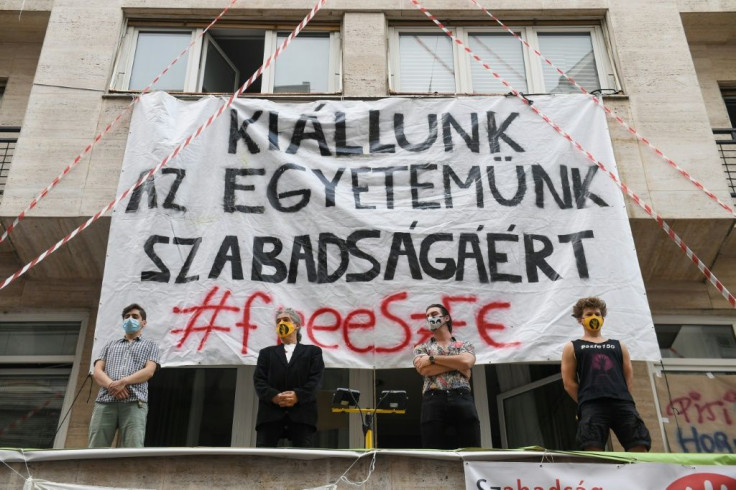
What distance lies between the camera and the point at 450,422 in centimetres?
613

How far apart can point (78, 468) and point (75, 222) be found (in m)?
3.38

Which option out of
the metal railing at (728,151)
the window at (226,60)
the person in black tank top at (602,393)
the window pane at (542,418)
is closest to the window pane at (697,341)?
the window pane at (542,418)

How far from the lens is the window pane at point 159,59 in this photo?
31.1 feet

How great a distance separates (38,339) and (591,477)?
6.57 m

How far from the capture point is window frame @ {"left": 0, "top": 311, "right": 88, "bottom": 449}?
328 inches

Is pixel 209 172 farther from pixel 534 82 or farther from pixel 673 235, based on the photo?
pixel 673 235

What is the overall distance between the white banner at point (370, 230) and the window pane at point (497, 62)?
2.98 ft

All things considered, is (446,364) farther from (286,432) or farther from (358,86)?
(358,86)

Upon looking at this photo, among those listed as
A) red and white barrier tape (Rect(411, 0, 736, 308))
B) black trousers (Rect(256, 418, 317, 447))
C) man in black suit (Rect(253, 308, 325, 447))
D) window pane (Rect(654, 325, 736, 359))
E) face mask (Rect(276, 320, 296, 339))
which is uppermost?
red and white barrier tape (Rect(411, 0, 736, 308))

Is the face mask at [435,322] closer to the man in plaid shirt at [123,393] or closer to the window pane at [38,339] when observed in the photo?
the man in plaid shirt at [123,393]

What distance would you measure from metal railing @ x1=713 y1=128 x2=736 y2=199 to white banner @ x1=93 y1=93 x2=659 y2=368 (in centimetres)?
221

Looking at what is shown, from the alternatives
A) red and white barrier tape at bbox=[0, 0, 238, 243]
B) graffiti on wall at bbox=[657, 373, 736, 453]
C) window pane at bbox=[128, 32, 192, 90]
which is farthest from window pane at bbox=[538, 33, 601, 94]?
window pane at bbox=[128, 32, 192, 90]

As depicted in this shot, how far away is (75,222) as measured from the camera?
813cm

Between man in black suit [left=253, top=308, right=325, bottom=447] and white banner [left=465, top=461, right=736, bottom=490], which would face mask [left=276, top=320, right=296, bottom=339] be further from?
white banner [left=465, top=461, right=736, bottom=490]
